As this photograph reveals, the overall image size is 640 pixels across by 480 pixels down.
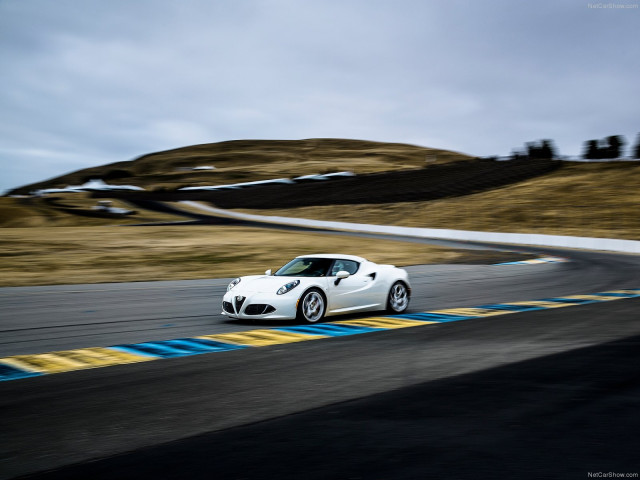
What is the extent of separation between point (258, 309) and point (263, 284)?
0.46 meters

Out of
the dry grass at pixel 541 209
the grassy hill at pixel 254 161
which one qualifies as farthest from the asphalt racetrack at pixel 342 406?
the grassy hill at pixel 254 161

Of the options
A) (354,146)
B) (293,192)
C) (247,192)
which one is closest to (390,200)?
(293,192)

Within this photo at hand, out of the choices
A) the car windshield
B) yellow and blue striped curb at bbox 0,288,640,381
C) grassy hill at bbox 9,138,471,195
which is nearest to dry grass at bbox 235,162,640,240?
yellow and blue striped curb at bbox 0,288,640,381

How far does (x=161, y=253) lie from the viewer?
96.1 ft

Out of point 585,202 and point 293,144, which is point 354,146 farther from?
point 585,202

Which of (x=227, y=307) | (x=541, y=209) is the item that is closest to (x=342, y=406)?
(x=227, y=307)

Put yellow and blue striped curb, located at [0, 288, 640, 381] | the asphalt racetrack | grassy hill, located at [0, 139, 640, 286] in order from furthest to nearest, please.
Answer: grassy hill, located at [0, 139, 640, 286] < yellow and blue striped curb, located at [0, 288, 640, 381] < the asphalt racetrack

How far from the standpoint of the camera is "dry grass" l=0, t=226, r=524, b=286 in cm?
2258

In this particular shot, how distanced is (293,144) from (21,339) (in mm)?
171365

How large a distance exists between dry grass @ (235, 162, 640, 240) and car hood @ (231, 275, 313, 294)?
116 ft

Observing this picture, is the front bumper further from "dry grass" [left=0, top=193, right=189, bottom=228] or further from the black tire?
"dry grass" [left=0, top=193, right=189, bottom=228]

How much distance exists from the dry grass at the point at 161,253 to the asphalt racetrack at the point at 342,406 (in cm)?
1157

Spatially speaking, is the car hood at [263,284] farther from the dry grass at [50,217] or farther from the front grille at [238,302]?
the dry grass at [50,217]

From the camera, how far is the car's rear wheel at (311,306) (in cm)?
1115
